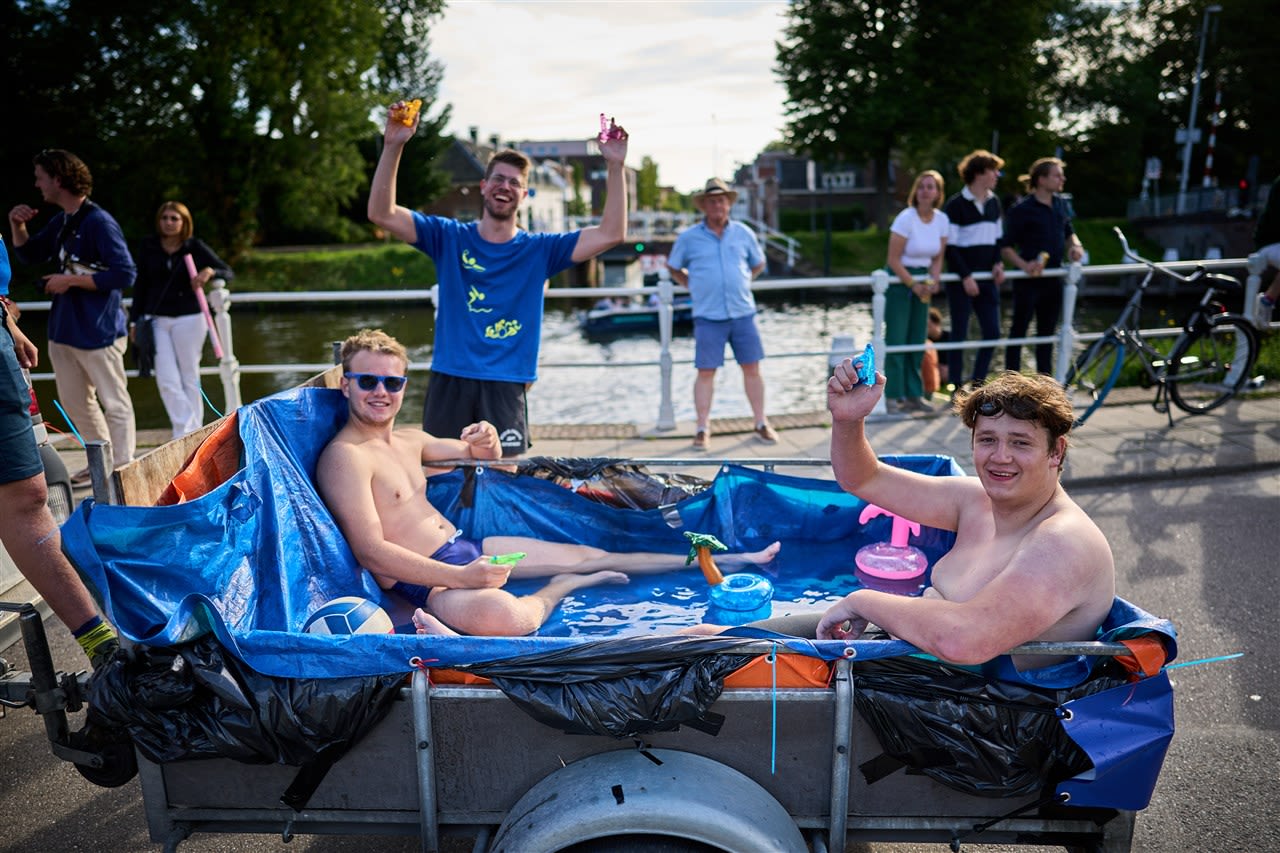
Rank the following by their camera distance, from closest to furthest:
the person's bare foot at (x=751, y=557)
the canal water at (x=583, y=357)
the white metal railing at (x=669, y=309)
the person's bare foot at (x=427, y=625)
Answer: the person's bare foot at (x=427, y=625) < the person's bare foot at (x=751, y=557) < the white metal railing at (x=669, y=309) < the canal water at (x=583, y=357)

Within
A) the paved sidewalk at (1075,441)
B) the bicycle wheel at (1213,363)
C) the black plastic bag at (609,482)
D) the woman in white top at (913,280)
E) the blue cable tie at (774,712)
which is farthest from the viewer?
the woman in white top at (913,280)

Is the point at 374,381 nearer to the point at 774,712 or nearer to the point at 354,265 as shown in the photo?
the point at 774,712

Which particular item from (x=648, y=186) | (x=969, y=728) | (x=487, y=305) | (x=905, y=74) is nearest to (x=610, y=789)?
(x=969, y=728)

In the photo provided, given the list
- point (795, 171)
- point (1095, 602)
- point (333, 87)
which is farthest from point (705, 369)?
point (795, 171)

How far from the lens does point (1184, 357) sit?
7910 mm

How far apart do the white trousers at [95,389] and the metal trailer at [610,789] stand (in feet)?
15.8

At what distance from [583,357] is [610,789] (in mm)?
24449

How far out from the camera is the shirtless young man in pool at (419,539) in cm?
346

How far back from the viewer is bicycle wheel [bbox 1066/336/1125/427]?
24.8ft

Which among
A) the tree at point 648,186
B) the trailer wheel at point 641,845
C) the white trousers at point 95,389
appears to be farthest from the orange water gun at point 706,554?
the tree at point 648,186

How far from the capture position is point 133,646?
2.30m

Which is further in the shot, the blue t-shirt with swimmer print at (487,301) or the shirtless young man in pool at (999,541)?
the blue t-shirt with swimmer print at (487,301)

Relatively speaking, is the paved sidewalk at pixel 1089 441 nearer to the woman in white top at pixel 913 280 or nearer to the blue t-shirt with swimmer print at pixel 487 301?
the woman in white top at pixel 913 280

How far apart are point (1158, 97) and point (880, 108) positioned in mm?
20423
